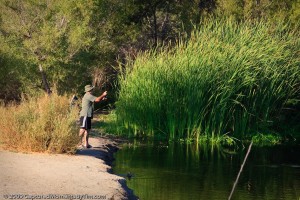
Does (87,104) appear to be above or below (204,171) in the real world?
above

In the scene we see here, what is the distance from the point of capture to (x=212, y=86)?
80.7 ft

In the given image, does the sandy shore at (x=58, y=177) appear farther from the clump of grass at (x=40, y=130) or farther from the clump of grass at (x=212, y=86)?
the clump of grass at (x=212, y=86)

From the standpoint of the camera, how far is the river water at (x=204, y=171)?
14.6m

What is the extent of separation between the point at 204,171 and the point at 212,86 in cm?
739

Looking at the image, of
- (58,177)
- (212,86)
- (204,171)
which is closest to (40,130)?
(58,177)

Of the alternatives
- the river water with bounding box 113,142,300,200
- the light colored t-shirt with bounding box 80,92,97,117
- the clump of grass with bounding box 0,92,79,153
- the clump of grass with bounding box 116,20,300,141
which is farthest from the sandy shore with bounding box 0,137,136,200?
the clump of grass with bounding box 116,20,300,141

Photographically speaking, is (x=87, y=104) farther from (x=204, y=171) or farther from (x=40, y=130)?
(x=204, y=171)

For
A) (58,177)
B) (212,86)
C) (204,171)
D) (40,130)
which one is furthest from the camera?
(212,86)

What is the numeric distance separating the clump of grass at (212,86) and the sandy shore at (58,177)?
312 inches

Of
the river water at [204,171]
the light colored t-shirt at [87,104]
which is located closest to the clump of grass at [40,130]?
the light colored t-shirt at [87,104]

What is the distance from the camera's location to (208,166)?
18.5 meters

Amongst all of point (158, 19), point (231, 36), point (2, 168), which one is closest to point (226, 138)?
point (231, 36)

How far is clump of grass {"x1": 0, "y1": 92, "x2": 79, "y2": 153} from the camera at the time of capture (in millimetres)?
16234

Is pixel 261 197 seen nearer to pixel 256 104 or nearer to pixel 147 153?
pixel 147 153
